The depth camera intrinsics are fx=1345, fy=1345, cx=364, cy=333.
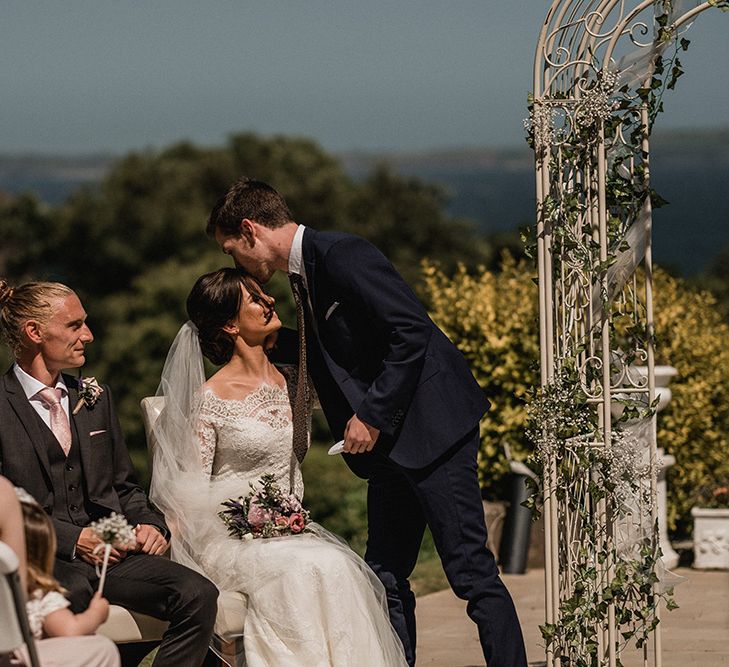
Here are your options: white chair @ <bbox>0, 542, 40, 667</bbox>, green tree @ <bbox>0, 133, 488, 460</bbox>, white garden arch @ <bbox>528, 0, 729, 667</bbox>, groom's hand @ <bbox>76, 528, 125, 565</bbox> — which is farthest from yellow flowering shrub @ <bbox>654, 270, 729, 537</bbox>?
green tree @ <bbox>0, 133, 488, 460</bbox>

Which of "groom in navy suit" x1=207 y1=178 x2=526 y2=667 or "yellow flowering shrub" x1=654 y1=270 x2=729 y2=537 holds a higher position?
→ "groom in navy suit" x1=207 y1=178 x2=526 y2=667

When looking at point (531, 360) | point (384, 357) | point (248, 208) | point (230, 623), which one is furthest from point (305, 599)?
point (531, 360)

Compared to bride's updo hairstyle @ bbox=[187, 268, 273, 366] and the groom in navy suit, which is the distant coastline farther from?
the groom in navy suit

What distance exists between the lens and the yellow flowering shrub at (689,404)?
8117 mm

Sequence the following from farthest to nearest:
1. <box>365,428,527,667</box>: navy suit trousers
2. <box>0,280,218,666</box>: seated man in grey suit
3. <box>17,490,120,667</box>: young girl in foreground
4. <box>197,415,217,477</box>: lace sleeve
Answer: <box>197,415,217,477</box>: lace sleeve
<box>365,428,527,667</box>: navy suit trousers
<box>0,280,218,666</box>: seated man in grey suit
<box>17,490,120,667</box>: young girl in foreground

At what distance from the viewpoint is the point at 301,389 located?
452 centimetres

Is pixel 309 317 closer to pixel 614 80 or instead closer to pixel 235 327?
pixel 235 327

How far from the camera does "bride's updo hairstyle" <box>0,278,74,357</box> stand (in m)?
4.16

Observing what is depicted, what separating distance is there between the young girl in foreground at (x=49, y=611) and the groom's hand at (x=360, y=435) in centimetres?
112

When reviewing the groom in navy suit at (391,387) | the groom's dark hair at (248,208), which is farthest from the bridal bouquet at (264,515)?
the groom's dark hair at (248,208)

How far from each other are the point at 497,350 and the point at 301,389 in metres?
3.30

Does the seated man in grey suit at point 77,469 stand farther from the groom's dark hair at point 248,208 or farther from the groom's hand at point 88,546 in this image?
the groom's dark hair at point 248,208

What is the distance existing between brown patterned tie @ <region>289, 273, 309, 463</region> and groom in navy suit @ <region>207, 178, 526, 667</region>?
0.02 metres

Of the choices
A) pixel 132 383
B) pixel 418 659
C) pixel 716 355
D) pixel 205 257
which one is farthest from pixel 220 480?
pixel 205 257
